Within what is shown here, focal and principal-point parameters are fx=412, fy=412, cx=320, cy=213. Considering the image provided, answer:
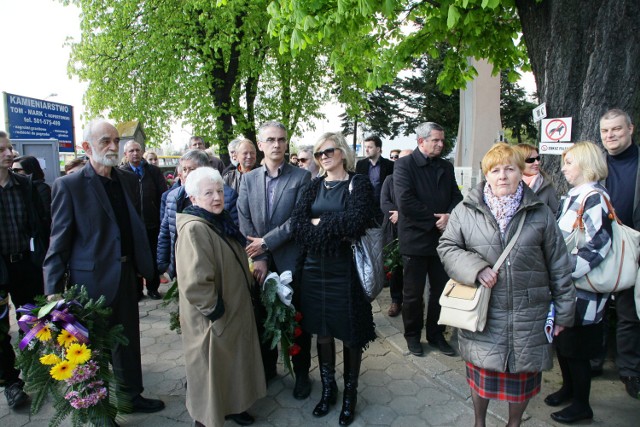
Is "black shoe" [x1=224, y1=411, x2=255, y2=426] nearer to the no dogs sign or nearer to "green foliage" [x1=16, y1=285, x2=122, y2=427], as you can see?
"green foliage" [x1=16, y1=285, x2=122, y2=427]

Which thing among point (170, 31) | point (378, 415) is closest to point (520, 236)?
point (378, 415)

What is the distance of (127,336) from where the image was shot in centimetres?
329

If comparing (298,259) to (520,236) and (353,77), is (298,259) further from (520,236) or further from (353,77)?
(353,77)

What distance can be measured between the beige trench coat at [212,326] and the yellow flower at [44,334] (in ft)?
2.63

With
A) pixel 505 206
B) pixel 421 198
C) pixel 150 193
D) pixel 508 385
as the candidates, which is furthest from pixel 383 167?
pixel 508 385

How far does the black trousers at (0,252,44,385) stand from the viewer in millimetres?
3430

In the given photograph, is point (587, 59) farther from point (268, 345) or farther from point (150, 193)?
point (150, 193)

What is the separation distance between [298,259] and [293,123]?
48.5ft

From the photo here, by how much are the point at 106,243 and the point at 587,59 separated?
468cm

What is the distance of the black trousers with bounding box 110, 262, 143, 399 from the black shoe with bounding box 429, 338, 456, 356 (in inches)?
110

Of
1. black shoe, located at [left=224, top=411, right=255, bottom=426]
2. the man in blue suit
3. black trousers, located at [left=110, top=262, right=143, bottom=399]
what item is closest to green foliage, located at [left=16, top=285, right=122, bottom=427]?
the man in blue suit

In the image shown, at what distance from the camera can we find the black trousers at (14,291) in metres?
3.43

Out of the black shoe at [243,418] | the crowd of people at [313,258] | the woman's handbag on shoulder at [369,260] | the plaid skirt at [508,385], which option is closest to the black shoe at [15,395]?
the crowd of people at [313,258]

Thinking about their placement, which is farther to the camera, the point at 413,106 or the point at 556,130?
the point at 413,106
